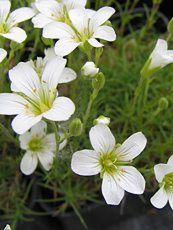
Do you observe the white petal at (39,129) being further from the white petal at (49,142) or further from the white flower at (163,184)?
the white flower at (163,184)

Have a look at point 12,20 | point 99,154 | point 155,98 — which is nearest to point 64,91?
point 155,98

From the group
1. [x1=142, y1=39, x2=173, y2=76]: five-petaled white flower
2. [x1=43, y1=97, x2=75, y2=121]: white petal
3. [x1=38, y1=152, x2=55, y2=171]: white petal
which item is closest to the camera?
[x1=43, y1=97, x2=75, y2=121]: white petal

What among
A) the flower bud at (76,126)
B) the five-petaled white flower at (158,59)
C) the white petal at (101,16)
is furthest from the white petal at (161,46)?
the flower bud at (76,126)

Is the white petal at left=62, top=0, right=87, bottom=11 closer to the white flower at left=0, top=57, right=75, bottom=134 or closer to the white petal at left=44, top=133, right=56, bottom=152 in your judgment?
the white flower at left=0, top=57, right=75, bottom=134

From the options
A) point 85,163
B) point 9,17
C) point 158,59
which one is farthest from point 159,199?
point 9,17

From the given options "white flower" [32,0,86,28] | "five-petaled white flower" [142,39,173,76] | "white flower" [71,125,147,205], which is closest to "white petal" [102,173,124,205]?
"white flower" [71,125,147,205]
